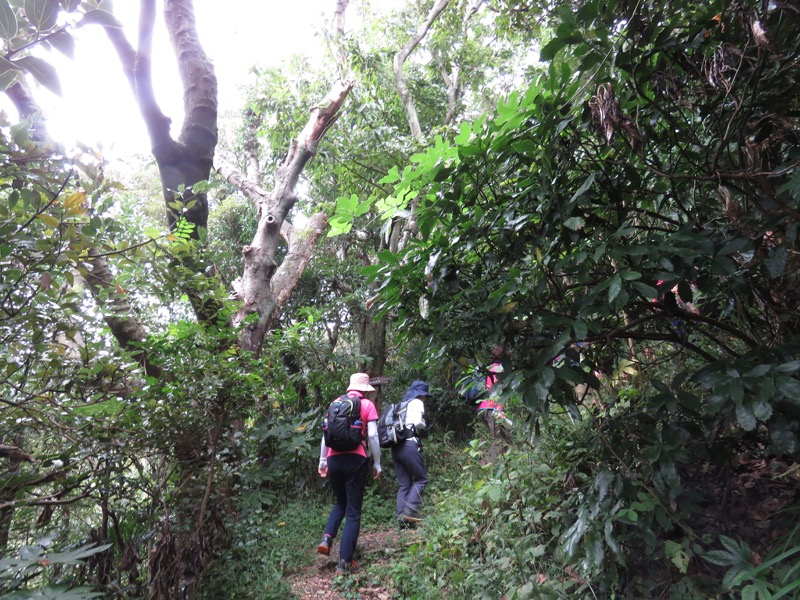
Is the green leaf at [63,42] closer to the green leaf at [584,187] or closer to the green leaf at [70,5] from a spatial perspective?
the green leaf at [70,5]

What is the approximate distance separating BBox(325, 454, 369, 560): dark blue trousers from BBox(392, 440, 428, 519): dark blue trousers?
3.25ft

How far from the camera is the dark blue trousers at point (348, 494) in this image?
412 cm

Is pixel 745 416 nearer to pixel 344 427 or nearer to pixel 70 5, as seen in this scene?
pixel 70 5

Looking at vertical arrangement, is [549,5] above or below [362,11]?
below

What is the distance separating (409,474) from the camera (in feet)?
17.6

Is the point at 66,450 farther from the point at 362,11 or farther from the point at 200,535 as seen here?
the point at 362,11

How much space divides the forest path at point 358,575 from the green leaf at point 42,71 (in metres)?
3.61

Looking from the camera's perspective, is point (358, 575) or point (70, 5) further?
point (358, 575)

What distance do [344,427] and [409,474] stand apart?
5.09 ft

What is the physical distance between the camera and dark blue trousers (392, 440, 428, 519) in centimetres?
518

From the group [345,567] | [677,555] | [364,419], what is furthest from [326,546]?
[677,555]

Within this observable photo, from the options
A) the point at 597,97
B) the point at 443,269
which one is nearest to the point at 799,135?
the point at 597,97

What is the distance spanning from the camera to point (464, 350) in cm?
213

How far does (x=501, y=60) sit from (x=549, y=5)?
5216 millimetres
